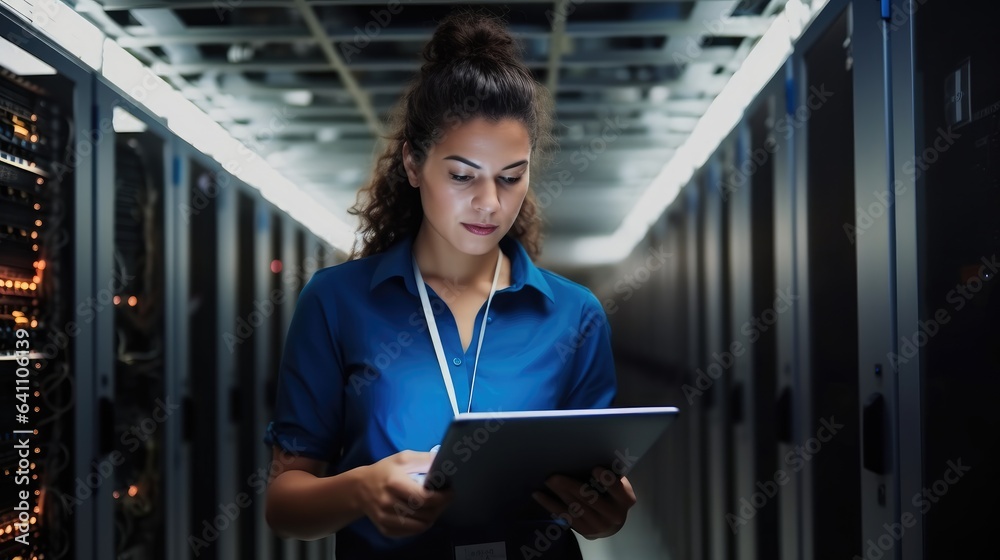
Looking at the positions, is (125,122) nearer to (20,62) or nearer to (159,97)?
(159,97)

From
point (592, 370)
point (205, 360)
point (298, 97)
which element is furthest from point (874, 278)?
point (298, 97)

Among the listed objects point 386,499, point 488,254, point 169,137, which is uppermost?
point 169,137

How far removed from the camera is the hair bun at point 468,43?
4.79 ft

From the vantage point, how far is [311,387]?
1376 mm

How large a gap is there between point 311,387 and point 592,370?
0.49 metres

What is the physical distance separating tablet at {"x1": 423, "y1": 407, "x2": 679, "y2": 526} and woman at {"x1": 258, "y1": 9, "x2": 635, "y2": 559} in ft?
0.13

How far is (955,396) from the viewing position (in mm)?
1677

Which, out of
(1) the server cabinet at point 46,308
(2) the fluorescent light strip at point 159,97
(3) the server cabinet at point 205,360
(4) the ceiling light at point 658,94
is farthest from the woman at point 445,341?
(4) the ceiling light at point 658,94

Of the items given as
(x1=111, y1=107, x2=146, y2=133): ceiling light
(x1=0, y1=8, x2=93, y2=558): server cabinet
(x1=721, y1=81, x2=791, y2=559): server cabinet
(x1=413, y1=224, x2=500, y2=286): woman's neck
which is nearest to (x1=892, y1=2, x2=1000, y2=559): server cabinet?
(x1=413, y1=224, x2=500, y2=286): woman's neck

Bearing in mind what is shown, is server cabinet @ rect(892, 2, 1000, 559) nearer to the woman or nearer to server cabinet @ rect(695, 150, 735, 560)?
the woman

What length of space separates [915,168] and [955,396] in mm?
468

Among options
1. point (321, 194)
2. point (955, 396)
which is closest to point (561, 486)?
point (955, 396)

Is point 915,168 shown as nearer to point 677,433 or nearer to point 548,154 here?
point 548,154

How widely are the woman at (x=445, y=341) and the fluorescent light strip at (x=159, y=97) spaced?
1.45 feet
